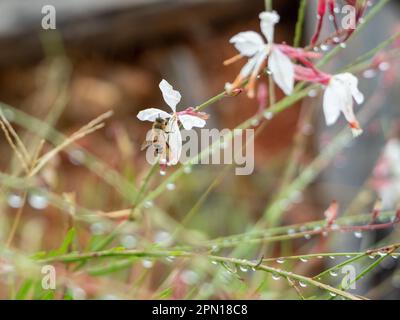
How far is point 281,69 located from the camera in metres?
0.47

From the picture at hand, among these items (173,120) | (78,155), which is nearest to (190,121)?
(173,120)

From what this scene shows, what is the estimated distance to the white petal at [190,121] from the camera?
50 cm

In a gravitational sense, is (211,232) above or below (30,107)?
below

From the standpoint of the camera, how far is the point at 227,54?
205 cm

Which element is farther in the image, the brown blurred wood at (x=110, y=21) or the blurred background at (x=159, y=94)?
the brown blurred wood at (x=110, y=21)

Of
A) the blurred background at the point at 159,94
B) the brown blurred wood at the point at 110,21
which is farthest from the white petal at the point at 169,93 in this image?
the brown blurred wood at the point at 110,21

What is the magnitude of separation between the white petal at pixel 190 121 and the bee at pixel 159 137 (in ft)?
0.06

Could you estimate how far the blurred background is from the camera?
1.59 m

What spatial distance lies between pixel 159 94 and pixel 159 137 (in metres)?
1.50

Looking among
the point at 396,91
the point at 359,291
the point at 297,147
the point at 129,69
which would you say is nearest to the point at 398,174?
the point at 297,147

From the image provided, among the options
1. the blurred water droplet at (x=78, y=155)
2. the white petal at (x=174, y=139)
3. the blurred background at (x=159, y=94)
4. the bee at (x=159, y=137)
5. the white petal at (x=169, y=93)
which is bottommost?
the white petal at (x=174, y=139)

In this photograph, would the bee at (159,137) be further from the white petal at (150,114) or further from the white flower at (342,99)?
the white flower at (342,99)
